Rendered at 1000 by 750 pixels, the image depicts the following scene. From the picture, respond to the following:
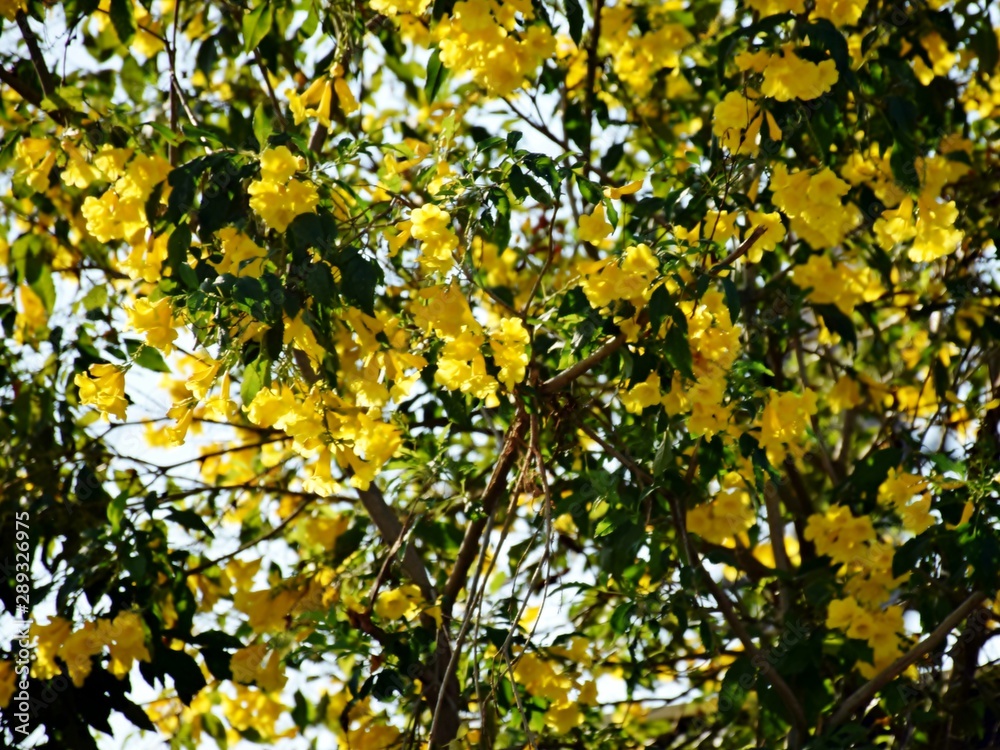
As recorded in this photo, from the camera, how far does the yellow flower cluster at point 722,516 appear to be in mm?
2643

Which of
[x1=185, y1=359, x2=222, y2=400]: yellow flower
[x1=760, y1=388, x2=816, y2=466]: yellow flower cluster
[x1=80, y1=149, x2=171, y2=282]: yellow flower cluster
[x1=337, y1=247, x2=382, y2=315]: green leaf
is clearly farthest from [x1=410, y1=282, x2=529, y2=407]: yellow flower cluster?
[x1=80, y1=149, x2=171, y2=282]: yellow flower cluster

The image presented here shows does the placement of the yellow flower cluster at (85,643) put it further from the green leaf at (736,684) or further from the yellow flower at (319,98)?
the green leaf at (736,684)

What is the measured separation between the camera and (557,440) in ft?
6.90

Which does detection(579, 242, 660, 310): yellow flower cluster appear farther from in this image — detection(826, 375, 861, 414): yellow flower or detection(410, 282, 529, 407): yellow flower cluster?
detection(826, 375, 861, 414): yellow flower

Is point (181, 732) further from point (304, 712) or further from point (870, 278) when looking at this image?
point (870, 278)

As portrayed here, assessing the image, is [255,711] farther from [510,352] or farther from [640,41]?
[640,41]

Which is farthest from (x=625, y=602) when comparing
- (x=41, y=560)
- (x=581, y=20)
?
(x=41, y=560)

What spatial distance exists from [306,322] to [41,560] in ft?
4.10

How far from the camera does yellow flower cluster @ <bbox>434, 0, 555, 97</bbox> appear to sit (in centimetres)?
205

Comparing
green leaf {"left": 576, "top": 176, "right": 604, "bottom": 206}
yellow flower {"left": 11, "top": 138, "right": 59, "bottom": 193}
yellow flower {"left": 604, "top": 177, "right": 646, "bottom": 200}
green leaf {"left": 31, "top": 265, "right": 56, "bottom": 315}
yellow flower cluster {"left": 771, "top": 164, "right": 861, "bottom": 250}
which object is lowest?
green leaf {"left": 576, "top": 176, "right": 604, "bottom": 206}

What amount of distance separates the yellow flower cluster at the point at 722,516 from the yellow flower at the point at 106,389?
133 cm

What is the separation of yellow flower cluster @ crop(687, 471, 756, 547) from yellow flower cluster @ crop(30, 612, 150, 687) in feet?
4.02

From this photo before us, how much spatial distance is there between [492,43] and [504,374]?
0.65 m

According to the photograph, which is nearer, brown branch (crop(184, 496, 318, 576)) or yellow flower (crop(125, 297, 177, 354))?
yellow flower (crop(125, 297, 177, 354))
